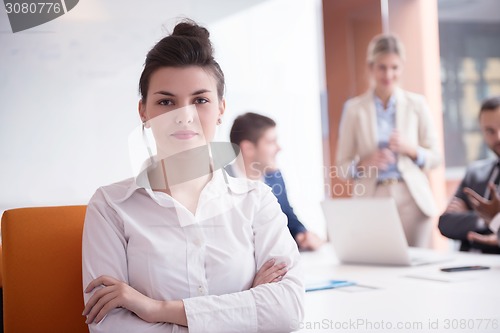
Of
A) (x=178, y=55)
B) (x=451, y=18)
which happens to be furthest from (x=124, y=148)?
(x=451, y=18)

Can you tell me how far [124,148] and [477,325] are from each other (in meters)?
2.03

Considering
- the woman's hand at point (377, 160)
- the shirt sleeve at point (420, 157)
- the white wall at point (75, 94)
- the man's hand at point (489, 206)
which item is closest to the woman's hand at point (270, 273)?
the white wall at point (75, 94)

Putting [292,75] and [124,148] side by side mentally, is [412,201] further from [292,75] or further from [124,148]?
[124,148]

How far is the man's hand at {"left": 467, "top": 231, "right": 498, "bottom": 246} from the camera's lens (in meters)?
2.78

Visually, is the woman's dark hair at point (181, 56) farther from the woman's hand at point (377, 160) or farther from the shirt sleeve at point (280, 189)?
the woman's hand at point (377, 160)

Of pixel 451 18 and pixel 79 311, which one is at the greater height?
pixel 451 18

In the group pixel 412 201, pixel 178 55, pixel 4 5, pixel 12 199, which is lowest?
pixel 412 201

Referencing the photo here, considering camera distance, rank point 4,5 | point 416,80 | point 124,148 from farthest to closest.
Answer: point 416,80, point 124,148, point 4,5

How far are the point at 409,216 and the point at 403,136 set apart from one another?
53 centimetres

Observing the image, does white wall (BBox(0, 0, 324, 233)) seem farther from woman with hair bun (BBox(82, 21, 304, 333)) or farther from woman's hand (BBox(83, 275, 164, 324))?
woman's hand (BBox(83, 275, 164, 324))

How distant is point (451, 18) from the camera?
21.1ft

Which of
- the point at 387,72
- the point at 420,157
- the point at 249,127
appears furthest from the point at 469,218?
the point at 387,72

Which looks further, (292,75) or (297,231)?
(292,75)

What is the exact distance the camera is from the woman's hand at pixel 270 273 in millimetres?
1531
